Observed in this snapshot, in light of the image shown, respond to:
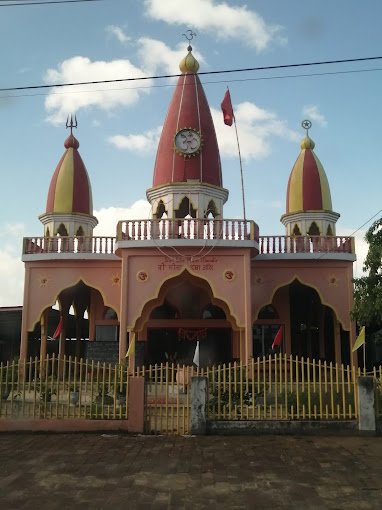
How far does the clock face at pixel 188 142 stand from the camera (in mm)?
18297

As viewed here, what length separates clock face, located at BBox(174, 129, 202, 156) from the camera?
18297mm

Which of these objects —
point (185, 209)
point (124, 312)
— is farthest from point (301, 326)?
point (124, 312)

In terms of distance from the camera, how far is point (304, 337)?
21469mm

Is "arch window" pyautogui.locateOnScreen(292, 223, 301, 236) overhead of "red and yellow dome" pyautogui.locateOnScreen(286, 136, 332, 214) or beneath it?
beneath

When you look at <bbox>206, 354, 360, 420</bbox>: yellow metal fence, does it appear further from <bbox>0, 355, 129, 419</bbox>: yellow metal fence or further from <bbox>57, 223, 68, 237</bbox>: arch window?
<bbox>57, 223, 68, 237</bbox>: arch window

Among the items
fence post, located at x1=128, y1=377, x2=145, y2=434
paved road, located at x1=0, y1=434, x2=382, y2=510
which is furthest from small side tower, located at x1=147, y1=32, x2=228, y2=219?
paved road, located at x1=0, y1=434, x2=382, y2=510

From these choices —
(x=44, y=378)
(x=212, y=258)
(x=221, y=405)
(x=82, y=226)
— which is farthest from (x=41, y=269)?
(x=221, y=405)

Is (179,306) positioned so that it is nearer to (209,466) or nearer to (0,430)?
(0,430)

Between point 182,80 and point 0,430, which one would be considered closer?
point 0,430

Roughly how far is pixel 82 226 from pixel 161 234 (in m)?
6.18

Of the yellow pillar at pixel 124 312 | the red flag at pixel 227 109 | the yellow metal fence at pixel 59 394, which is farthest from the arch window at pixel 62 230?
the yellow metal fence at pixel 59 394

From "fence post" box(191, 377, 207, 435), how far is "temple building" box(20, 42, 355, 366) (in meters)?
4.60

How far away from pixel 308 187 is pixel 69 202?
953cm

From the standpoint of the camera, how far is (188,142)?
1844cm
